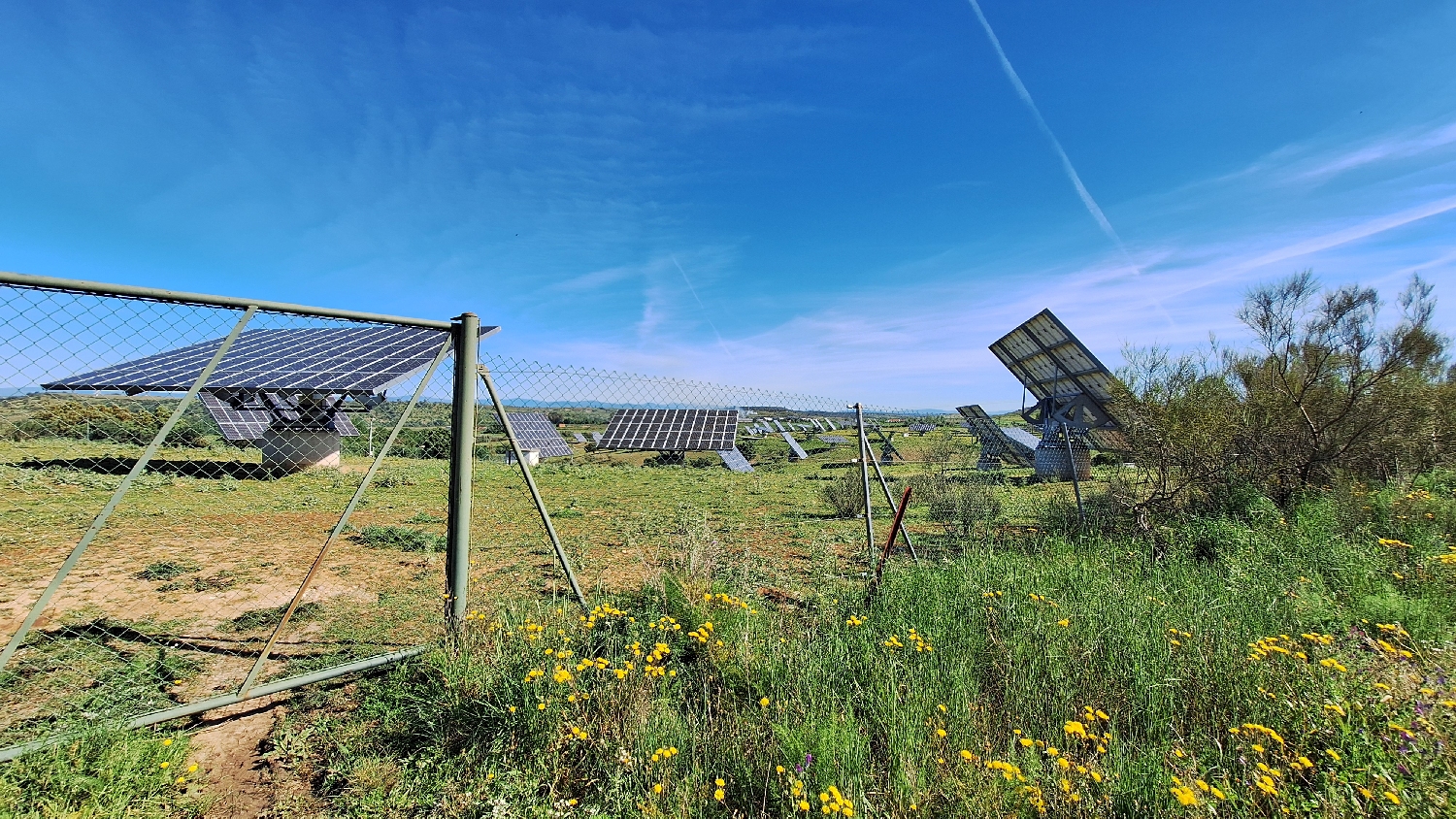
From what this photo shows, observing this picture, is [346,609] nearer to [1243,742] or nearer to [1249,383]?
[1243,742]

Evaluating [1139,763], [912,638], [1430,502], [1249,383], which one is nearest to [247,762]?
[912,638]

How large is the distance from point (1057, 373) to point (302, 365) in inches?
748

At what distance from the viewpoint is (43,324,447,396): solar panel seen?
704cm

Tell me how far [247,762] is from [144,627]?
7.88 ft

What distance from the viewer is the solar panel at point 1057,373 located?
14.9 metres

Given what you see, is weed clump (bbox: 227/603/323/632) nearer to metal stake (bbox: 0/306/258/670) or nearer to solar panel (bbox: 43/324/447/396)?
metal stake (bbox: 0/306/258/670)

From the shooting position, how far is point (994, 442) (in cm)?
2017

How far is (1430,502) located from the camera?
702 cm

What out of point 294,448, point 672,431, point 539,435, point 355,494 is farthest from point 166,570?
point 672,431

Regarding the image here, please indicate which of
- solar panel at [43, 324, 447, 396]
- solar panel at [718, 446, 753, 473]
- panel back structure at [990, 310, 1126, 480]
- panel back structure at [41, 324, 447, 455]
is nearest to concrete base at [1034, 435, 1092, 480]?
panel back structure at [990, 310, 1126, 480]

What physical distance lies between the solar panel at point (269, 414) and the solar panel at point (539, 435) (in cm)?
797

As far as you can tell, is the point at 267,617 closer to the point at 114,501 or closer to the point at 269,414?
the point at 114,501

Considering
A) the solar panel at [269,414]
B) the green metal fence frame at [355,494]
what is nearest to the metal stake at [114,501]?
the green metal fence frame at [355,494]

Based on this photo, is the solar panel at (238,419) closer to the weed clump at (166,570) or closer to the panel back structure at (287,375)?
the panel back structure at (287,375)
